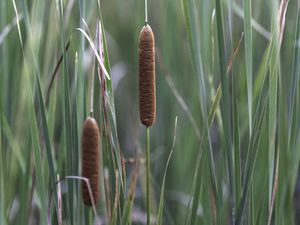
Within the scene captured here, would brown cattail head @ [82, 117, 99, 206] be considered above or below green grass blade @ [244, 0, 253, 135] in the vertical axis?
below

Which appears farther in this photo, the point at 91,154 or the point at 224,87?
the point at 224,87

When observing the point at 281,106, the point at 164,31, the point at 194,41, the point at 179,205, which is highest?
the point at 164,31

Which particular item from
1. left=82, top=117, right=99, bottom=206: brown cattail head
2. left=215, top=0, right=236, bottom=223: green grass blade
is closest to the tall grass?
left=215, top=0, right=236, bottom=223: green grass blade

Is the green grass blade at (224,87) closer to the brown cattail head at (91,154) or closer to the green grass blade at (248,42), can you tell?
the green grass blade at (248,42)

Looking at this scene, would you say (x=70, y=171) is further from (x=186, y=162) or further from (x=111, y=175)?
(x=186, y=162)

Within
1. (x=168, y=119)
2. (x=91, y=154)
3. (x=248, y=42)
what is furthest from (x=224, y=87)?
(x=168, y=119)

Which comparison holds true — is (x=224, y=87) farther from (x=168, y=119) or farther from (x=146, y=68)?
(x=168, y=119)

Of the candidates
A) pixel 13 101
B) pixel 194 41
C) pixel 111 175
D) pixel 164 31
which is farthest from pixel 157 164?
pixel 194 41

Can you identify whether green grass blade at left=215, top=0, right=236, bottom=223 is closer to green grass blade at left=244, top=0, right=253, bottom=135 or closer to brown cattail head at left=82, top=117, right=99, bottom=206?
green grass blade at left=244, top=0, right=253, bottom=135
